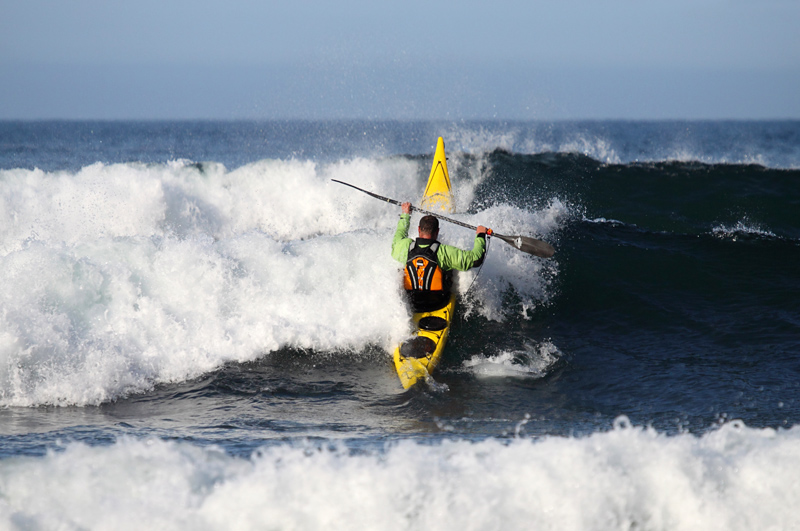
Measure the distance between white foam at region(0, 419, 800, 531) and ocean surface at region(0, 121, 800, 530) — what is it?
12 mm

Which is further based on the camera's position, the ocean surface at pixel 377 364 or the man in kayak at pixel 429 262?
the man in kayak at pixel 429 262

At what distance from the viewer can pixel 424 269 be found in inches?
248

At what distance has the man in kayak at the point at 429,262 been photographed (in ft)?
20.7

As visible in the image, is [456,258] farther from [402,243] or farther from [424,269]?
[402,243]

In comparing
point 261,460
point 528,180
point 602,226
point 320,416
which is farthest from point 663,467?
point 528,180

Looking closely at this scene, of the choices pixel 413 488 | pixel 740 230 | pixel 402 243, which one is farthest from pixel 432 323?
pixel 740 230

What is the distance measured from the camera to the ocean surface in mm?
3209

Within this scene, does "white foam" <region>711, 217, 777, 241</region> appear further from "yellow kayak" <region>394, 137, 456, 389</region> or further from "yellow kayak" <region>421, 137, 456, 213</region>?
"yellow kayak" <region>394, 137, 456, 389</region>

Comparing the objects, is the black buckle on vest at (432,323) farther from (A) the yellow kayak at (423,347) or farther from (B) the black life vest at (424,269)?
(B) the black life vest at (424,269)

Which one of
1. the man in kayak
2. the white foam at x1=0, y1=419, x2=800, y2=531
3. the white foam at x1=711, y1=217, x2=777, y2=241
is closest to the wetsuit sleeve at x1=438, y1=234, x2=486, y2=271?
the man in kayak

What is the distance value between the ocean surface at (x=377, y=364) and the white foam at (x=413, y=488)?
0.01 metres

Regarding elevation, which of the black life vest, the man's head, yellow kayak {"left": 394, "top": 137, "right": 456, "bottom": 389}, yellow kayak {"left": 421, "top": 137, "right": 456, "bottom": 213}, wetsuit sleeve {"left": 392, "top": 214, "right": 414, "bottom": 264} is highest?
yellow kayak {"left": 421, "top": 137, "right": 456, "bottom": 213}

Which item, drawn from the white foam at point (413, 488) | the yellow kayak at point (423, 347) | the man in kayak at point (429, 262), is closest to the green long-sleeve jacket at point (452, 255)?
the man in kayak at point (429, 262)

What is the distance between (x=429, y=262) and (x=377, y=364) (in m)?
1.10
